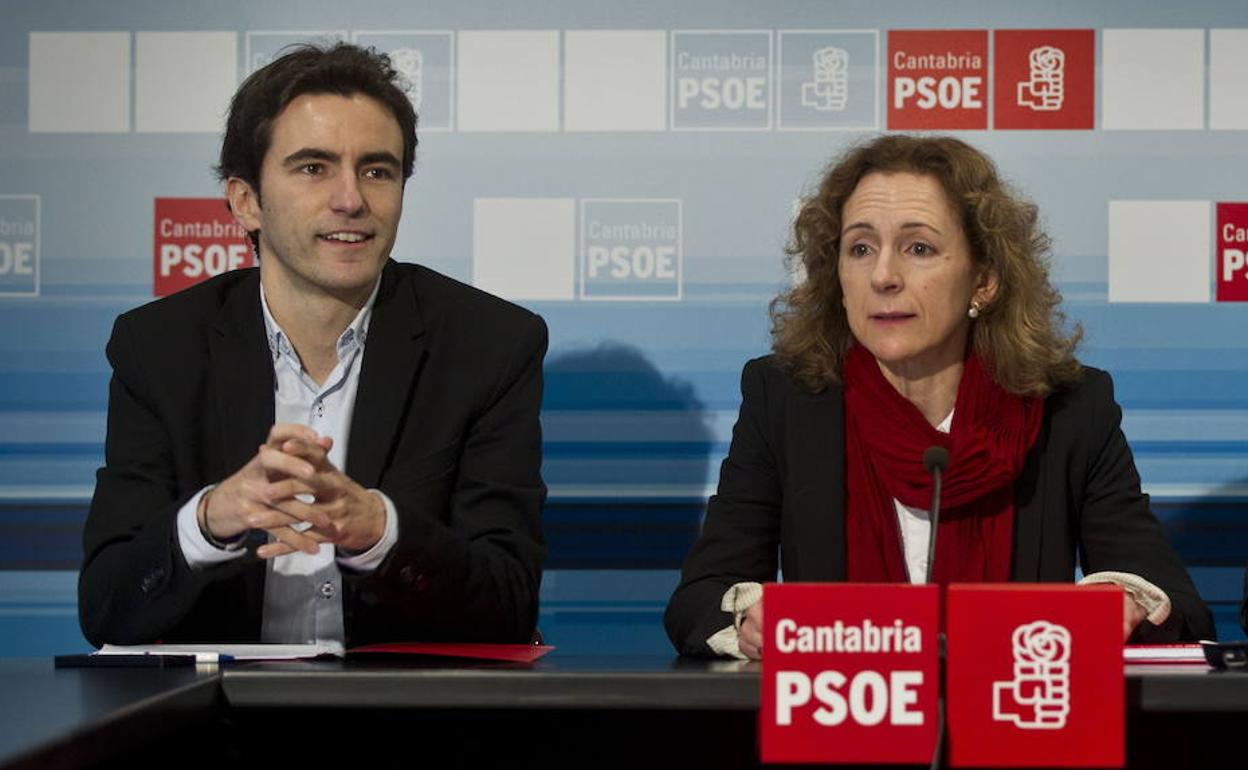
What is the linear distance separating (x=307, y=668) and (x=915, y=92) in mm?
2107

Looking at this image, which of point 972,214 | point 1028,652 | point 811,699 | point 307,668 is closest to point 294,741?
point 307,668

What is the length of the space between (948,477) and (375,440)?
0.85 m

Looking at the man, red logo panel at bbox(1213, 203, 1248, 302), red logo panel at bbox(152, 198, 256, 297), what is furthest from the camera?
red logo panel at bbox(152, 198, 256, 297)

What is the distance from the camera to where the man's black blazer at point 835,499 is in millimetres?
2512

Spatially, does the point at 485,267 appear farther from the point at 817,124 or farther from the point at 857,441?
the point at 857,441

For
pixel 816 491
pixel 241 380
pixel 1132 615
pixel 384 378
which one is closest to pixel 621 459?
pixel 816 491

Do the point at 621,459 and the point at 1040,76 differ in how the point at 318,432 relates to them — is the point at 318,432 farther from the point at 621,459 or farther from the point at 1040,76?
the point at 1040,76

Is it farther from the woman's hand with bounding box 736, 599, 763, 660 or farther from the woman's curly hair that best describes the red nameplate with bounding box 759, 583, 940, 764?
the woman's curly hair

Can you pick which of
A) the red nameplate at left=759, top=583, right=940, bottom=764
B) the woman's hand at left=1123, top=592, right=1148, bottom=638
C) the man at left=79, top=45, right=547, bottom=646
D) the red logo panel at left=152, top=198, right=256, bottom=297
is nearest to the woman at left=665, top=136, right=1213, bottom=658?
the woman's hand at left=1123, top=592, right=1148, bottom=638

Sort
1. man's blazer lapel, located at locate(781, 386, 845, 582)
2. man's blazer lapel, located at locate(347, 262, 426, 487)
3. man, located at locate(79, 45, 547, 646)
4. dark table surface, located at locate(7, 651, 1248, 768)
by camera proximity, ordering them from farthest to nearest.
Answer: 1. man's blazer lapel, located at locate(781, 386, 845, 582)
2. man's blazer lapel, located at locate(347, 262, 426, 487)
3. man, located at locate(79, 45, 547, 646)
4. dark table surface, located at locate(7, 651, 1248, 768)

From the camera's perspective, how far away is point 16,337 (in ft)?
11.2

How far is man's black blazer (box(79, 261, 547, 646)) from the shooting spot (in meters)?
2.31

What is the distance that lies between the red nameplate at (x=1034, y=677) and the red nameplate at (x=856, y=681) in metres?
0.02

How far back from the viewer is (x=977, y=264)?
2.69m
